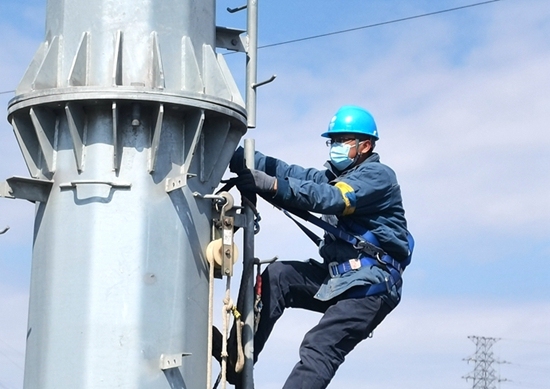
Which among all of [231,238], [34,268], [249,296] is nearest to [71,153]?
[34,268]

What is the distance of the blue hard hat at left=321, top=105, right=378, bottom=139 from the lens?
8.00 meters

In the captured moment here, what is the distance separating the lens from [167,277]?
6.11 metres

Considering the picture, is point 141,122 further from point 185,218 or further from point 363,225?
point 363,225

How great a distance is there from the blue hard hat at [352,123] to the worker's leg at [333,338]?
4.95 ft

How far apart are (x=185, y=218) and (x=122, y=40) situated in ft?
4.23

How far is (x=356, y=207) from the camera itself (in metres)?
7.45

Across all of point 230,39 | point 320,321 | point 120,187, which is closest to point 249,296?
point 320,321

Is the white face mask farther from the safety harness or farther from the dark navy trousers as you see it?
the dark navy trousers

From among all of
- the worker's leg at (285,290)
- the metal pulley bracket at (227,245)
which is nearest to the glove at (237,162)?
the metal pulley bracket at (227,245)

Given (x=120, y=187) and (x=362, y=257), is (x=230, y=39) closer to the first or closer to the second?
(x=120, y=187)

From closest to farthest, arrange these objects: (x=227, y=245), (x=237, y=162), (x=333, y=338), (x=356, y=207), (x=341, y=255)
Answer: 1. (x=227, y=245)
2. (x=333, y=338)
3. (x=237, y=162)
4. (x=356, y=207)
5. (x=341, y=255)

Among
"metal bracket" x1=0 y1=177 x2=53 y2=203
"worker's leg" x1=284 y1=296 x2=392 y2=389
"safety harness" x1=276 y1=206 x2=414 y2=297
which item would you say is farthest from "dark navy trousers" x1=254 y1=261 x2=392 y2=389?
"metal bracket" x1=0 y1=177 x2=53 y2=203

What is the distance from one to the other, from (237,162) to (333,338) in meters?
1.56

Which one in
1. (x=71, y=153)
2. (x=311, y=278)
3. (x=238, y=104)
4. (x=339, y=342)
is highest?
(x=238, y=104)
